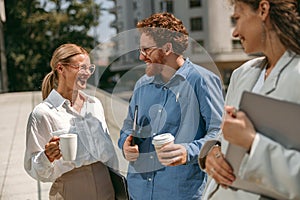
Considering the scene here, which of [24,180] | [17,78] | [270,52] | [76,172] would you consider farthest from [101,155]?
[17,78]

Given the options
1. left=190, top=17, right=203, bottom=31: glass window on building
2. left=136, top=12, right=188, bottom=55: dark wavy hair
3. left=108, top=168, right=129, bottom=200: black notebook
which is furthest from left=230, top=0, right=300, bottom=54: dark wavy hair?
left=190, top=17, right=203, bottom=31: glass window on building

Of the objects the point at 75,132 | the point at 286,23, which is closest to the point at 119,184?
the point at 75,132

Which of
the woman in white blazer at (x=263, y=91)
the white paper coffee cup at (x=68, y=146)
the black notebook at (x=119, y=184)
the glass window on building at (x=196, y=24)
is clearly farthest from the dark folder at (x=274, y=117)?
the glass window on building at (x=196, y=24)

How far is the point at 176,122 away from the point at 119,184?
40 cm

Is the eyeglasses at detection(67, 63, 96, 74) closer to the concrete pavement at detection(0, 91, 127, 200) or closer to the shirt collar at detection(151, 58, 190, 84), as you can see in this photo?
the concrete pavement at detection(0, 91, 127, 200)

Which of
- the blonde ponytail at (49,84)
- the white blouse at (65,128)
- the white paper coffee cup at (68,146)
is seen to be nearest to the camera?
the white paper coffee cup at (68,146)

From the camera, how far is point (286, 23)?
109 cm

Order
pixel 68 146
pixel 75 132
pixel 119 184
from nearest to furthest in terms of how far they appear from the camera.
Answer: pixel 68 146 < pixel 75 132 < pixel 119 184

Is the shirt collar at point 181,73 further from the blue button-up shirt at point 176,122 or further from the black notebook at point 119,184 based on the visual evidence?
the black notebook at point 119,184

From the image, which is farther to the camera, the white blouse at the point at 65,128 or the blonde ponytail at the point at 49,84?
the blonde ponytail at the point at 49,84

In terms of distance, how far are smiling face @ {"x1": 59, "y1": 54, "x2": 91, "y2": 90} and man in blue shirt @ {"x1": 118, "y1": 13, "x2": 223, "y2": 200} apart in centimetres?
22

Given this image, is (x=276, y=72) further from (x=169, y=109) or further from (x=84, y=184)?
(x=84, y=184)

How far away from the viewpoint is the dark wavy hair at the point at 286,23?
1.09 metres

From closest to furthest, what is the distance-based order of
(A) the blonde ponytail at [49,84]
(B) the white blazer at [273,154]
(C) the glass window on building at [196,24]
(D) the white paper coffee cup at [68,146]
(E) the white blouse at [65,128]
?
1. (B) the white blazer at [273,154]
2. (D) the white paper coffee cup at [68,146]
3. (E) the white blouse at [65,128]
4. (A) the blonde ponytail at [49,84]
5. (C) the glass window on building at [196,24]
